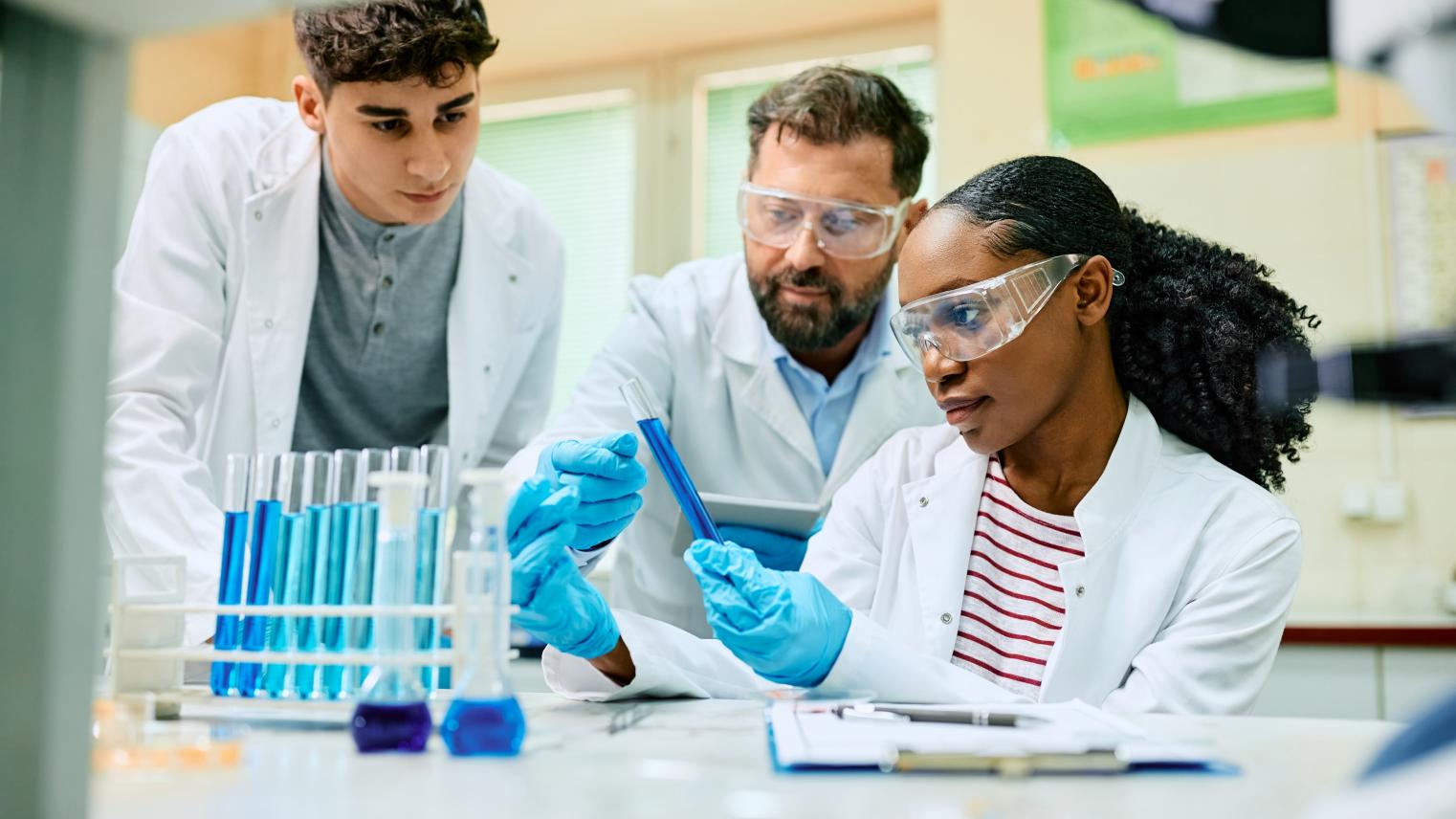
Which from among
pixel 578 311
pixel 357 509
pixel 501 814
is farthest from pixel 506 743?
pixel 578 311

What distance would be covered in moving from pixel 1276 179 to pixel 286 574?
3258 millimetres

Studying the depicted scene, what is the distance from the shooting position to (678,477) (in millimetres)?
1461

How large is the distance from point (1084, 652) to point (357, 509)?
0.89m

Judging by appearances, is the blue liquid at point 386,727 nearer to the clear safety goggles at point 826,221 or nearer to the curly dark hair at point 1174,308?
the curly dark hair at point 1174,308

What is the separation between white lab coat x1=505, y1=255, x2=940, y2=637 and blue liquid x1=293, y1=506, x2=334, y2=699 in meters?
1.01

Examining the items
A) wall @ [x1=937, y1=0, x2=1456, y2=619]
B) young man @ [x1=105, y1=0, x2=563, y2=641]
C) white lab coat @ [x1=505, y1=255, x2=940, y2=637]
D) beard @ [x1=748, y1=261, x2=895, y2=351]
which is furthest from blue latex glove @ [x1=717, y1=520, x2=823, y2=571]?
wall @ [x1=937, y1=0, x2=1456, y2=619]

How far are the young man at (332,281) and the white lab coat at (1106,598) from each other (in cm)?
75

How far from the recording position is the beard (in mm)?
2080

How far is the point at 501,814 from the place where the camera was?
0.71m

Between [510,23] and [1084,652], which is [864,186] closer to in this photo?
[1084,652]

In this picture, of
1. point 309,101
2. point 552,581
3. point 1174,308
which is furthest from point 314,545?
point 309,101

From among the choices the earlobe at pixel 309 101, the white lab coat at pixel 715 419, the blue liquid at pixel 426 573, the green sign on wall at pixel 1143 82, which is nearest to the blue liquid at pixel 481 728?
the blue liquid at pixel 426 573

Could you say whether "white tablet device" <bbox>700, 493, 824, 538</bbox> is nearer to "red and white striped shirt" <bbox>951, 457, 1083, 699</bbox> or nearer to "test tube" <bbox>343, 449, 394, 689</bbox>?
"red and white striped shirt" <bbox>951, 457, 1083, 699</bbox>

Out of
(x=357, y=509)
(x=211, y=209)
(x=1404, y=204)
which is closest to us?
(x=357, y=509)
